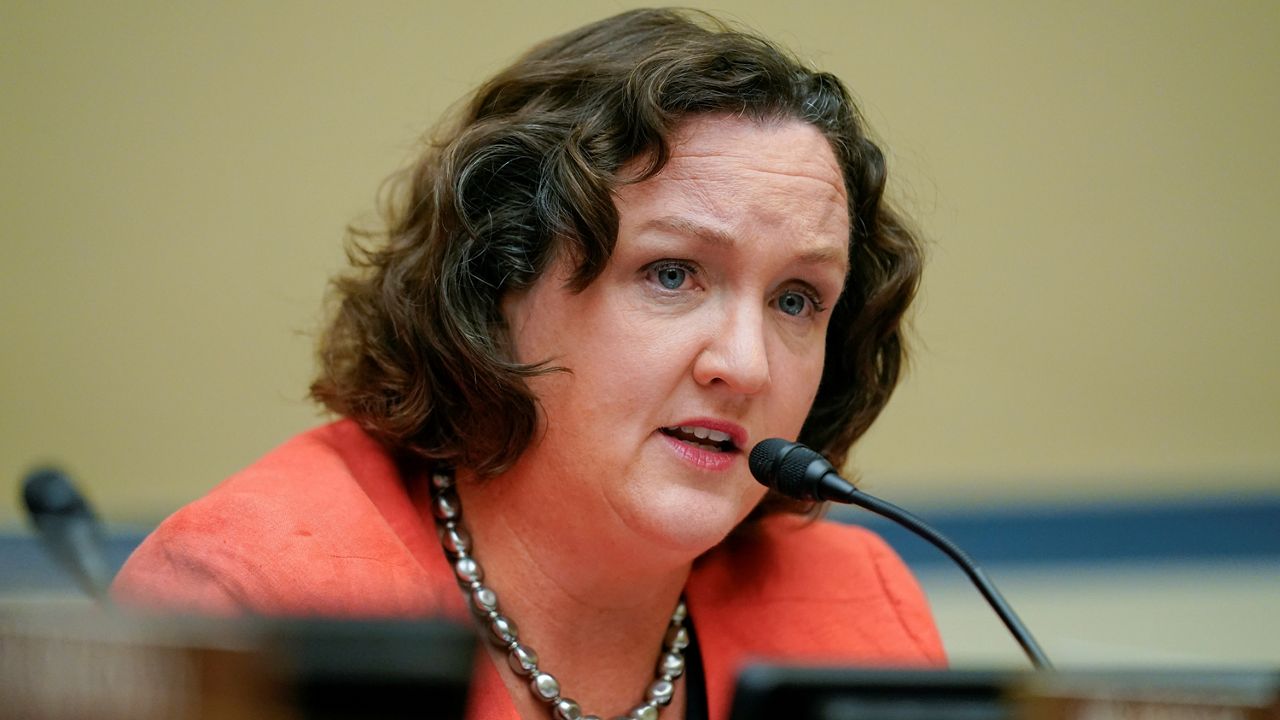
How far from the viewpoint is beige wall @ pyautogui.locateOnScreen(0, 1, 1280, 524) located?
2846mm

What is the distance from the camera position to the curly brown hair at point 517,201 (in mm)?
1400

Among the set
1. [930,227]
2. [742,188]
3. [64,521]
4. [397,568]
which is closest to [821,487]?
[742,188]

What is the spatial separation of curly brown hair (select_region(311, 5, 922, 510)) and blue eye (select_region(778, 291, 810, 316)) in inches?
7.0

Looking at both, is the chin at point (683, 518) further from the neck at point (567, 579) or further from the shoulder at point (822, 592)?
the shoulder at point (822, 592)

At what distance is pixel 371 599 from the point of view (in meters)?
1.27

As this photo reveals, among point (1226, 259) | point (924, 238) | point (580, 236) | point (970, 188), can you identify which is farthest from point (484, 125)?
point (1226, 259)

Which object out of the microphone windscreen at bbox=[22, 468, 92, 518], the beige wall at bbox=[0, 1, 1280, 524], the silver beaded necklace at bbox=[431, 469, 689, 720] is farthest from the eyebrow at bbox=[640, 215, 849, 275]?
the beige wall at bbox=[0, 1, 1280, 524]

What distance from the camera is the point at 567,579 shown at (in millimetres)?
1480

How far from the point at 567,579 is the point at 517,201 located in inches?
16.9

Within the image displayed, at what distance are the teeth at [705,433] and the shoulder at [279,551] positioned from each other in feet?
1.03

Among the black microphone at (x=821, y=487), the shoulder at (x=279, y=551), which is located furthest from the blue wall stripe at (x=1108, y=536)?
the shoulder at (x=279, y=551)

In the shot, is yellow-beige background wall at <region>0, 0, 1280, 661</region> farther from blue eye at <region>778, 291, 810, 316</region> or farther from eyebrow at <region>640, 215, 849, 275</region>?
eyebrow at <region>640, 215, 849, 275</region>

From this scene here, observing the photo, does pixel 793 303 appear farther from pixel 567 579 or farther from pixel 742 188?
pixel 567 579

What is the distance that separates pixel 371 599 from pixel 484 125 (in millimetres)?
547
